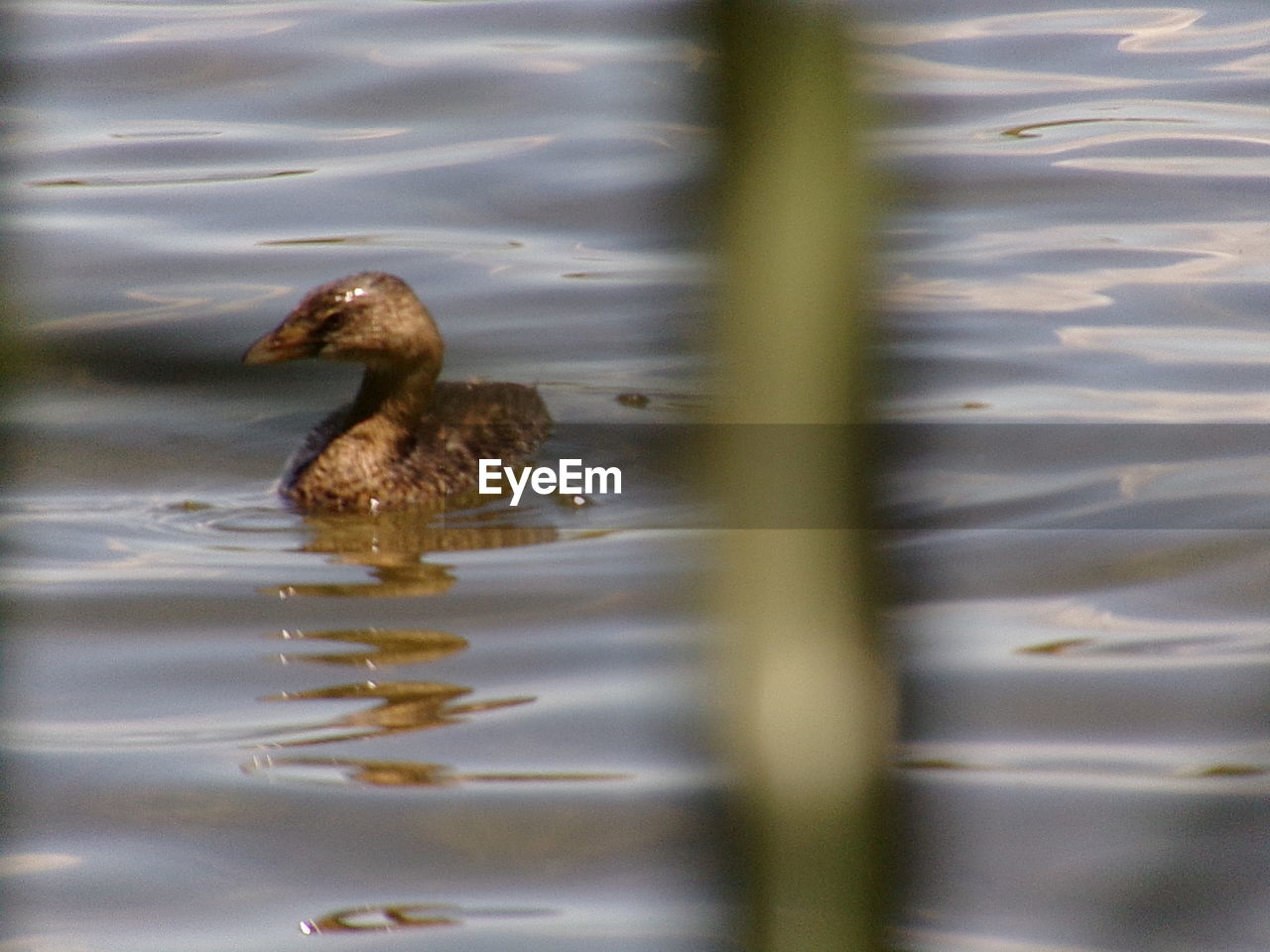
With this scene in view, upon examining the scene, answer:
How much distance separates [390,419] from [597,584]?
5.84ft

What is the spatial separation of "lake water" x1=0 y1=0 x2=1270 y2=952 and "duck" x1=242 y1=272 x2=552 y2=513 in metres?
0.19

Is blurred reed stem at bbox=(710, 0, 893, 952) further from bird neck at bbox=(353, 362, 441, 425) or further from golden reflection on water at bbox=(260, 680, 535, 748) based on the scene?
bird neck at bbox=(353, 362, 441, 425)

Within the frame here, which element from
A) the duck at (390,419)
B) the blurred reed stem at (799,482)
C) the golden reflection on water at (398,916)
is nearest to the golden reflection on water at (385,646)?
the duck at (390,419)

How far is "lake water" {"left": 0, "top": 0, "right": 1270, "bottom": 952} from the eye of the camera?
49cm

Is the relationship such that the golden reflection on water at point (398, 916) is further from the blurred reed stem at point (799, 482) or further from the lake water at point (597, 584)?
the blurred reed stem at point (799, 482)

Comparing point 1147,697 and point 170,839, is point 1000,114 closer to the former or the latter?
point 1147,697

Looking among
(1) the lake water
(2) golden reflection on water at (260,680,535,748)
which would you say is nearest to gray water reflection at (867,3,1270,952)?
(1) the lake water

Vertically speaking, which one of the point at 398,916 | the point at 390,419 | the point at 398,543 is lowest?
the point at 398,916

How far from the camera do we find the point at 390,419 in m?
6.86

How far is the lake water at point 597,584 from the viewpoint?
491 millimetres

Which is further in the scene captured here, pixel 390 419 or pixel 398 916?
pixel 390 419

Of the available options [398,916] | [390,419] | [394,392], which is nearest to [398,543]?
[390,419]

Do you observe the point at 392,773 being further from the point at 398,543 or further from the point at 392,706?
the point at 398,543

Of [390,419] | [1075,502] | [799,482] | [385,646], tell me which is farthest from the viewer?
[390,419]
